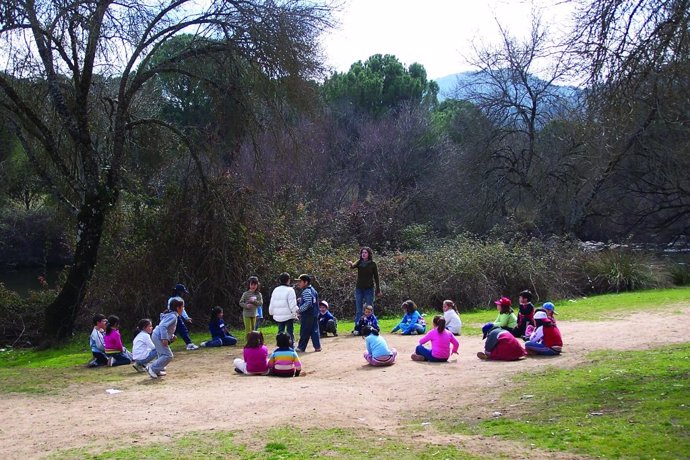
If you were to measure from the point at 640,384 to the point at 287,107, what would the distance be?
1184 cm

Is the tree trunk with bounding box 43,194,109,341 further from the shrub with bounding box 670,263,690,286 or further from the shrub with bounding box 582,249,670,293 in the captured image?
the shrub with bounding box 670,263,690,286

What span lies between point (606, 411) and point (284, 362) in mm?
Answer: 5546

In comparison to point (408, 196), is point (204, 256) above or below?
below

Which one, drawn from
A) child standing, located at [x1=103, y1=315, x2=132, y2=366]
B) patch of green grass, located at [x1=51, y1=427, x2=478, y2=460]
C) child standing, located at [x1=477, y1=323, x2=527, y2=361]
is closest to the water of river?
child standing, located at [x1=103, y1=315, x2=132, y2=366]

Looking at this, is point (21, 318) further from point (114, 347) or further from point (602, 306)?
point (602, 306)

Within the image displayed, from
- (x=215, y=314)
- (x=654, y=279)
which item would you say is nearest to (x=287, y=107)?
(x=215, y=314)

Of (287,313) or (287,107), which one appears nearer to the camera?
(287,313)

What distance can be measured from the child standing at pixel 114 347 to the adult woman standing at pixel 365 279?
5.21 m

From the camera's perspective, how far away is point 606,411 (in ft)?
26.2

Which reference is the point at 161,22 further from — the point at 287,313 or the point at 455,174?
the point at 455,174

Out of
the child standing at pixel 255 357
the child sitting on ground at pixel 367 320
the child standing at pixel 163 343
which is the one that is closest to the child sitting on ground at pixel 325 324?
the child sitting on ground at pixel 367 320

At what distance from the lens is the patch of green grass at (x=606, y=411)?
675 centimetres

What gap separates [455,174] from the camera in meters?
38.0

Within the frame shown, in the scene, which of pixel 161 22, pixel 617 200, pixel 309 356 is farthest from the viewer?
A: pixel 617 200
